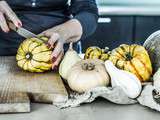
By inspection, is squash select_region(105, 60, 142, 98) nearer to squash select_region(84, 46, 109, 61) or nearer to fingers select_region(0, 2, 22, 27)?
squash select_region(84, 46, 109, 61)

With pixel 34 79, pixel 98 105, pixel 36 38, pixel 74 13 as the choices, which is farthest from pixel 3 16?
pixel 98 105

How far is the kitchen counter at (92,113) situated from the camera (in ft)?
3.19

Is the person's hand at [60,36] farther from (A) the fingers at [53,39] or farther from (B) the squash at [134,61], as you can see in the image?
(B) the squash at [134,61]

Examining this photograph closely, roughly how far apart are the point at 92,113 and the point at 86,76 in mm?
120

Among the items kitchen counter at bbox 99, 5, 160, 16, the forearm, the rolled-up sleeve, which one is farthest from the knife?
kitchen counter at bbox 99, 5, 160, 16

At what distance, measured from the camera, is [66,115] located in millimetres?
989

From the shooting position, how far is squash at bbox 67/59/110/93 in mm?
1077

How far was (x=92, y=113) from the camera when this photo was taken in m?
1.00

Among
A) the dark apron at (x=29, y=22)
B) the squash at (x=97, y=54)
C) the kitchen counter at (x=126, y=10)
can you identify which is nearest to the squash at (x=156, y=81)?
the squash at (x=97, y=54)

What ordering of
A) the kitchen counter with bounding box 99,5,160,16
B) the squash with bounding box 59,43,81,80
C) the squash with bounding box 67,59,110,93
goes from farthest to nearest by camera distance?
the kitchen counter with bounding box 99,5,160,16
the squash with bounding box 59,43,81,80
the squash with bounding box 67,59,110,93

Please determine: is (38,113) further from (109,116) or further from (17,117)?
(109,116)

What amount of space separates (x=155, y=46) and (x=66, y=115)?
41 cm

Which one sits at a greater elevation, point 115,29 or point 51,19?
point 51,19

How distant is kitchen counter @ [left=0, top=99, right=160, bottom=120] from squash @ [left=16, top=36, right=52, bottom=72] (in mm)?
212
